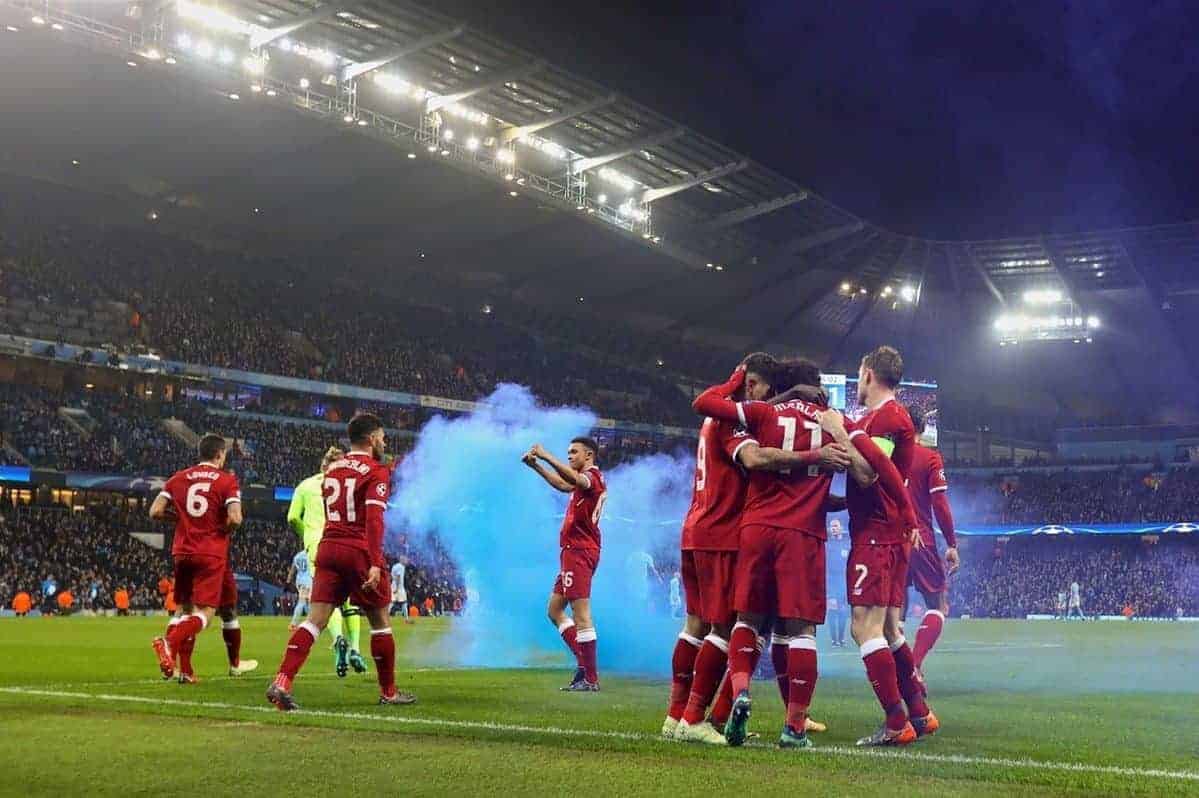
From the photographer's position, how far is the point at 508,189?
46406 mm

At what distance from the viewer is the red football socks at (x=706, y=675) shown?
7785mm

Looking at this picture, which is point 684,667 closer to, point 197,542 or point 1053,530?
point 197,542

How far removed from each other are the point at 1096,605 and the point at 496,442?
136 ft

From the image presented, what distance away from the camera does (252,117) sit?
41.9m

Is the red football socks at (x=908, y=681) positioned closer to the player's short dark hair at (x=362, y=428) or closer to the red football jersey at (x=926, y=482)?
the red football jersey at (x=926, y=482)

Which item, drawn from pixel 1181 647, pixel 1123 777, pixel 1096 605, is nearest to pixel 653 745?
pixel 1123 777

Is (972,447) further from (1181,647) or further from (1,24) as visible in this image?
(1,24)

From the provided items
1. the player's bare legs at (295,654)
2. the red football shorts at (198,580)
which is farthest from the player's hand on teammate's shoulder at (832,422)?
the red football shorts at (198,580)

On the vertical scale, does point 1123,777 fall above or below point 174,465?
below

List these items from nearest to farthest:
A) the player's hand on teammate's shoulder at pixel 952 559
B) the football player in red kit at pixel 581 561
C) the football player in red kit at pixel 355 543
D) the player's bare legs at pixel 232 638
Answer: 1. the football player in red kit at pixel 355 543
2. the player's hand on teammate's shoulder at pixel 952 559
3. the football player in red kit at pixel 581 561
4. the player's bare legs at pixel 232 638

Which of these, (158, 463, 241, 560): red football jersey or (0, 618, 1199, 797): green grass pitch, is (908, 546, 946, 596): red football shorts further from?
(158, 463, 241, 560): red football jersey

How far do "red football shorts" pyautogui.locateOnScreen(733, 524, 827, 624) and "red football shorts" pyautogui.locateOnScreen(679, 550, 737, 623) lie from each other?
250mm

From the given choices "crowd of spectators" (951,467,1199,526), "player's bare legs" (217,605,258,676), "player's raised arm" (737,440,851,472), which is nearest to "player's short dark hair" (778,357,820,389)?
"player's raised arm" (737,440,851,472)

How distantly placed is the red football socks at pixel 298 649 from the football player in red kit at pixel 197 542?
9.46ft
